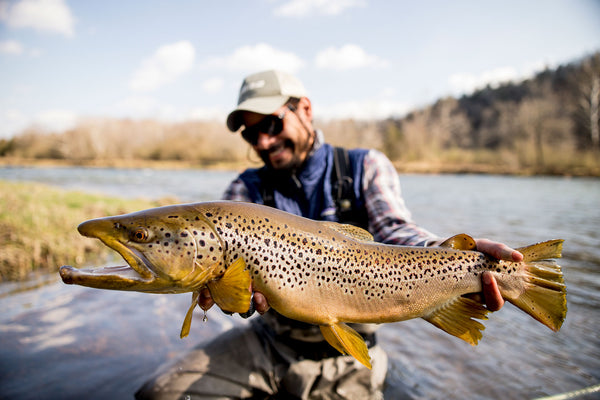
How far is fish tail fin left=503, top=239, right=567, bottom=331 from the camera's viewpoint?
191 cm

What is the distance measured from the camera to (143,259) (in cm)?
163

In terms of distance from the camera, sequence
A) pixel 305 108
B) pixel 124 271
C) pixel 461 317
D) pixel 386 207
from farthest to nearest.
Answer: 1. pixel 305 108
2. pixel 386 207
3. pixel 461 317
4. pixel 124 271

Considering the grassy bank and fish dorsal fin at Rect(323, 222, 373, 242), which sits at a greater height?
fish dorsal fin at Rect(323, 222, 373, 242)

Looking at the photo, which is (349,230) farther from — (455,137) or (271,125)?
(455,137)

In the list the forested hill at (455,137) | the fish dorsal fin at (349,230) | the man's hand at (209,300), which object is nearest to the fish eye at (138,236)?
the man's hand at (209,300)

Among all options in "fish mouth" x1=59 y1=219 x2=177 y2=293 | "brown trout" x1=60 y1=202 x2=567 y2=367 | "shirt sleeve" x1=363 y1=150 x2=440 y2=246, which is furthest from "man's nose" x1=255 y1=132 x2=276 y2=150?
"fish mouth" x1=59 y1=219 x2=177 y2=293

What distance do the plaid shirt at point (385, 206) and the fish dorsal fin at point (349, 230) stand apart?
0.50m

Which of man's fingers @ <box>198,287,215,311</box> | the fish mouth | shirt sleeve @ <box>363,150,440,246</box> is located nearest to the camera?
the fish mouth

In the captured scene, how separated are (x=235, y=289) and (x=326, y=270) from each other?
498 mm

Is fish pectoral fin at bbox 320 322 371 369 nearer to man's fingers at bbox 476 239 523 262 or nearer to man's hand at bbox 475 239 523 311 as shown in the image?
man's hand at bbox 475 239 523 311

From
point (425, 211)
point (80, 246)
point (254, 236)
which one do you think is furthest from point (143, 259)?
point (425, 211)

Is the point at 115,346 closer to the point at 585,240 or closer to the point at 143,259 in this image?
the point at 143,259

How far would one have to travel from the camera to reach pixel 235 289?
1712mm

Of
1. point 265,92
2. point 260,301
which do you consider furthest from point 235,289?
point 265,92
